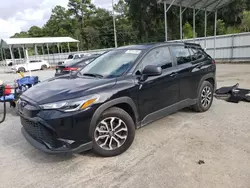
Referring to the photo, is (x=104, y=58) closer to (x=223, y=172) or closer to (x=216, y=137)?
(x=216, y=137)

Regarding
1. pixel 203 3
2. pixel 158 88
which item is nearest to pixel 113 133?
pixel 158 88

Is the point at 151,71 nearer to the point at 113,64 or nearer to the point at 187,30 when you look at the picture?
the point at 113,64

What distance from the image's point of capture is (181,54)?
4215 mm

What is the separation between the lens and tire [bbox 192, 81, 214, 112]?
4566mm

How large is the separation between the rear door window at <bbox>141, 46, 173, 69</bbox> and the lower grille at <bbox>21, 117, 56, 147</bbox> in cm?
182

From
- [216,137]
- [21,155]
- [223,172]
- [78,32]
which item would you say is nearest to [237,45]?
[216,137]

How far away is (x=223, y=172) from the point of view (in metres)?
2.58

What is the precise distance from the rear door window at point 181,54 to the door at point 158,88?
20cm

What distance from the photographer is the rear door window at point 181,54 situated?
4.06 metres

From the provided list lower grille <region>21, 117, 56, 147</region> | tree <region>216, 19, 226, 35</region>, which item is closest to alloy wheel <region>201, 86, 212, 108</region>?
lower grille <region>21, 117, 56, 147</region>

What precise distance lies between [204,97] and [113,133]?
2.66 metres

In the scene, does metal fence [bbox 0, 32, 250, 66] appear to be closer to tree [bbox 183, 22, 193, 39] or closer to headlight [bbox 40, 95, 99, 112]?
tree [bbox 183, 22, 193, 39]

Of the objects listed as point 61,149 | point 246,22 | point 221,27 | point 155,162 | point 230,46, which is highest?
point 221,27

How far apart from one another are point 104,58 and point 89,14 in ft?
154
